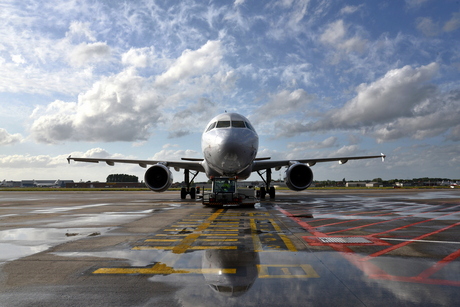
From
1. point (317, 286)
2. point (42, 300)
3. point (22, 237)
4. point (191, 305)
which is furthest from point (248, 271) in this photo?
point (22, 237)

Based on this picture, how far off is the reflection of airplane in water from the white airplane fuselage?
389 inches

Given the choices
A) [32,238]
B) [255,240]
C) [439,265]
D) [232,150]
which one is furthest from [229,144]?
[439,265]

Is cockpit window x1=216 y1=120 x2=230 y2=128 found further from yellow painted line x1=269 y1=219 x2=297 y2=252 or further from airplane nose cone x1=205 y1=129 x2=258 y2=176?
yellow painted line x1=269 y1=219 x2=297 y2=252

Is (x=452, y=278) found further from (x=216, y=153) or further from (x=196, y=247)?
(x=216, y=153)

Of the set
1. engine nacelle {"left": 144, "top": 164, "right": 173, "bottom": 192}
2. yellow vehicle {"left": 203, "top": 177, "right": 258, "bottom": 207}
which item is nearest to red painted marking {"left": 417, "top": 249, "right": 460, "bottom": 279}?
yellow vehicle {"left": 203, "top": 177, "right": 258, "bottom": 207}

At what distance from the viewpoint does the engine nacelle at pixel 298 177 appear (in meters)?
20.4

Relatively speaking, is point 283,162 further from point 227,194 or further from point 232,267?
point 232,267

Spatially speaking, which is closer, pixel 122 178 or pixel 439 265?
pixel 439 265

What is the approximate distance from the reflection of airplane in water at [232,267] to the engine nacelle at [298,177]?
48.5ft

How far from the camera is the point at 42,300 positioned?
3627 mm

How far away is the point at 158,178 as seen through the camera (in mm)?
20828

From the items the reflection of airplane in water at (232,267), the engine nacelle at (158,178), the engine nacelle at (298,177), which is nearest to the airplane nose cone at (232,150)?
the engine nacelle at (298,177)

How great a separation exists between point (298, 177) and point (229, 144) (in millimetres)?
7236

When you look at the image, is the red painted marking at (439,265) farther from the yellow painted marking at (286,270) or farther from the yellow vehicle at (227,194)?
the yellow vehicle at (227,194)
